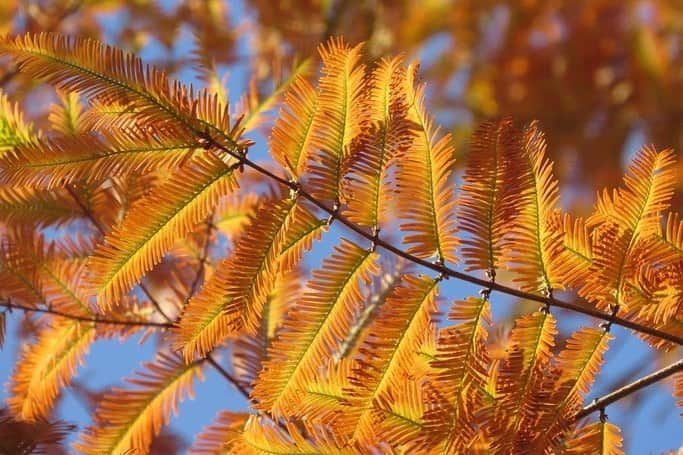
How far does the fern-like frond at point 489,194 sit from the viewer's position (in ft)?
3.06

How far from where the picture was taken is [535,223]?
0.94 meters

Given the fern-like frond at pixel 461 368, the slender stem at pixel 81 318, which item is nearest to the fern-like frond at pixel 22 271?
the slender stem at pixel 81 318

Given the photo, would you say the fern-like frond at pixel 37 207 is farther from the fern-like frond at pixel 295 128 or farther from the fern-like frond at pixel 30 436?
the fern-like frond at pixel 295 128

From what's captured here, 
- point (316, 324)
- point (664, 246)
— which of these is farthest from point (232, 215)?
point (664, 246)

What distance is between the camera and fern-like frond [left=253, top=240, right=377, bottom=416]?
3.10 ft

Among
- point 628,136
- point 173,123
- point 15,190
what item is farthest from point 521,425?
point 628,136

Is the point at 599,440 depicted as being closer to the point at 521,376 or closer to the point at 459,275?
the point at 521,376

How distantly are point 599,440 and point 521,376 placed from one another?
0.47ft

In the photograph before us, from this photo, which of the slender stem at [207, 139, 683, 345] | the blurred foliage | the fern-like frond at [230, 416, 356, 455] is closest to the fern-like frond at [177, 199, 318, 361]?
the slender stem at [207, 139, 683, 345]

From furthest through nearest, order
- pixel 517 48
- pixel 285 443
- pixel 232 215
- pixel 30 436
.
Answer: pixel 517 48 → pixel 232 215 → pixel 30 436 → pixel 285 443

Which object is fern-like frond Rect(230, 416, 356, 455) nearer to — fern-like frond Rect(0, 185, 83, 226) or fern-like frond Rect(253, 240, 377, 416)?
fern-like frond Rect(253, 240, 377, 416)

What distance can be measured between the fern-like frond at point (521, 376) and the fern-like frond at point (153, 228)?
40 cm

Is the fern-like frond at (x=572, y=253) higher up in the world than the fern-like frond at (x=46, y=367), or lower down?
higher up

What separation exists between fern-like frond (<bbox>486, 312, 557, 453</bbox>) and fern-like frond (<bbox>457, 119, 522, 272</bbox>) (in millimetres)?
86
